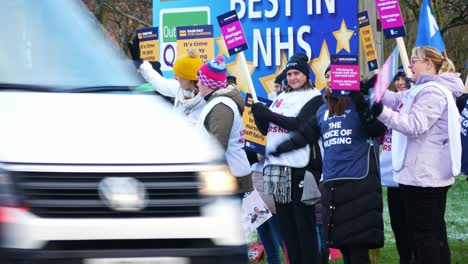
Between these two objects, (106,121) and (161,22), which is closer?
(106,121)

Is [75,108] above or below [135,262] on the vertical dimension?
above

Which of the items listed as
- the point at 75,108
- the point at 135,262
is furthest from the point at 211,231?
the point at 75,108

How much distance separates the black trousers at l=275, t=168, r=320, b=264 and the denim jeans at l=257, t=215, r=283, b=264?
770mm

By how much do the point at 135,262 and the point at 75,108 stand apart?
86 centimetres

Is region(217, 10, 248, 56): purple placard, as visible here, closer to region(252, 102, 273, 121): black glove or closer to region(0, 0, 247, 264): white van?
region(252, 102, 273, 121): black glove

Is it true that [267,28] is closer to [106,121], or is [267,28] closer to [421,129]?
[421,129]

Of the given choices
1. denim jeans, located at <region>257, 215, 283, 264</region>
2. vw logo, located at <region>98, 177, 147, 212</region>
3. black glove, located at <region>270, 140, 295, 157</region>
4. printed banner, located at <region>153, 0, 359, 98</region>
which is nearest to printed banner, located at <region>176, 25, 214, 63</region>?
printed banner, located at <region>153, 0, 359, 98</region>

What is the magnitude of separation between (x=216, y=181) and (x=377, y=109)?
3.06 meters

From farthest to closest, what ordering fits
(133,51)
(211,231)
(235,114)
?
1. (133,51)
2. (235,114)
3. (211,231)

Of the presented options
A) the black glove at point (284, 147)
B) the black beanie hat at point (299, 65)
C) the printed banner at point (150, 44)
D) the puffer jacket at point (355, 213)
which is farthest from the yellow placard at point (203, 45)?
the puffer jacket at point (355, 213)

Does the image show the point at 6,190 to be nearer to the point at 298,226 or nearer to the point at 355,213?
the point at 355,213

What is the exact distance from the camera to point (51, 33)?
632cm

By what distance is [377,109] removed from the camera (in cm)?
829

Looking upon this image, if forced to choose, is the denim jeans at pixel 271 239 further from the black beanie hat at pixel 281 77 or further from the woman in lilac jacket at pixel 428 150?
the woman in lilac jacket at pixel 428 150
